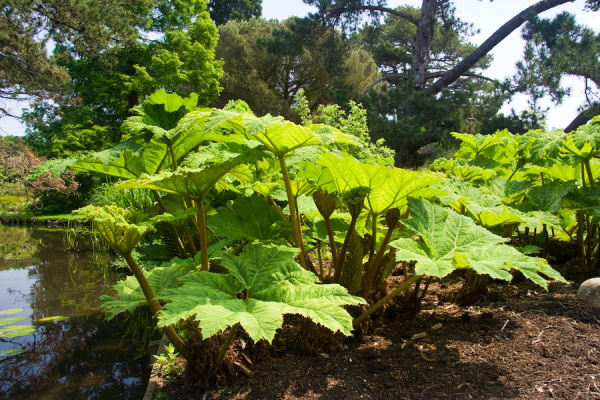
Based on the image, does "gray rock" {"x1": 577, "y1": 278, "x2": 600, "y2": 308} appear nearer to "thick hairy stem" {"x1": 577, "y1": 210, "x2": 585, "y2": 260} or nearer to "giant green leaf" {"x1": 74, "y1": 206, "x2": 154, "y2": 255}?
"thick hairy stem" {"x1": 577, "y1": 210, "x2": 585, "y2": 260}

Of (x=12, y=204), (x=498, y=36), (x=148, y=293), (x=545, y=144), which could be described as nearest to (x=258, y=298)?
(x=148, y=293)

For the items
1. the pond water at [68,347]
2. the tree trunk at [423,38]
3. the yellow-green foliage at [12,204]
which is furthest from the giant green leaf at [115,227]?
the yellow-green foliage at [12,204]

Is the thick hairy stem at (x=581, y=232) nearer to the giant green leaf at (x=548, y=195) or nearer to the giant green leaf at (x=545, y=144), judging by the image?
the giant green leaf at (x=548, y=195)

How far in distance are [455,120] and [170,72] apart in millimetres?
11643

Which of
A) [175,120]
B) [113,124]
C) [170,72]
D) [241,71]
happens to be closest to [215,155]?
[175,120]

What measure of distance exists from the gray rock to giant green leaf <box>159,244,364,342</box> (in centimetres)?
131

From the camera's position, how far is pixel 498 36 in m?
12.9

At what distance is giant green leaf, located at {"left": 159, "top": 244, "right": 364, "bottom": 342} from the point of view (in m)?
1.16

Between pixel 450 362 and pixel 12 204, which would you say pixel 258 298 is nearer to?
Result: pixel 450 362

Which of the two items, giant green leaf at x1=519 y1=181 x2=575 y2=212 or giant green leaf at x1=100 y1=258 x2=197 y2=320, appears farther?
giant green leaf at x1=519 y1=181 x2=575 y2=212

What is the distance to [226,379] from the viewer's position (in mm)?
1605

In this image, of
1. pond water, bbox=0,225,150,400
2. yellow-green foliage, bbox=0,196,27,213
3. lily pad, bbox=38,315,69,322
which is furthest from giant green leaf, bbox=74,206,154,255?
yellow-green foliage, bbox=0,196,27,213

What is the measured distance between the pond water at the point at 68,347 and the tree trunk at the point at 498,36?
12776 millimetres

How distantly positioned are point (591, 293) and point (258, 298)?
5.42 feet
